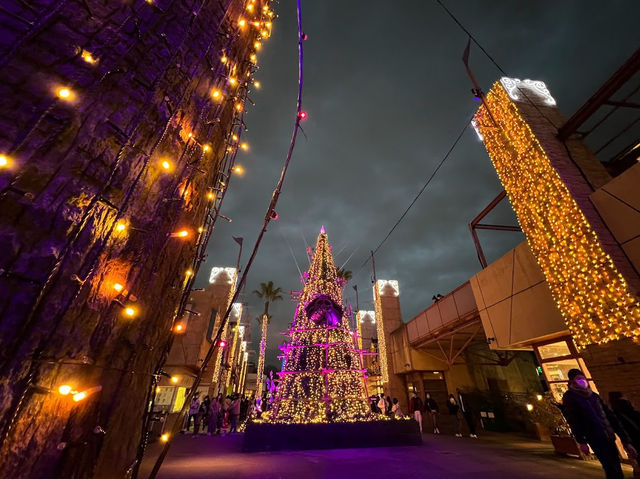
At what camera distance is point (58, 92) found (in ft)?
4.72

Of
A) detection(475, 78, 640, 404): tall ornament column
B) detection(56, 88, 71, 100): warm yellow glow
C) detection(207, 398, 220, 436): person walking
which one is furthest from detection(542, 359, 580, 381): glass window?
detection(207, 398, 220, 436): person walking

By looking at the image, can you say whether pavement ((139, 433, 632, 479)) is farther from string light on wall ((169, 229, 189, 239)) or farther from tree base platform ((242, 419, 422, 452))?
string light on wall ((169, 229, 189, 239))

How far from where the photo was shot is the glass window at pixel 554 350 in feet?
26.6

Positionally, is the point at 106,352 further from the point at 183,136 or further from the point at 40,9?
the point at 40,9

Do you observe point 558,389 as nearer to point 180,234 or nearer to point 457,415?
point 457,415

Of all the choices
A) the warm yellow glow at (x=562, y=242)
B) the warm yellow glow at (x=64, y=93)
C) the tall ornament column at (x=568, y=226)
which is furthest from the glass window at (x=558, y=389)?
the warm yellow glow at (x=64, y=93)

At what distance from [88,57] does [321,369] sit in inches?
308

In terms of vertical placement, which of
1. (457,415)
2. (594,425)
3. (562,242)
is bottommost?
(457,415)

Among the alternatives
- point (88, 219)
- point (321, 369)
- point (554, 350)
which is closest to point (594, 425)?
point (554, 350)

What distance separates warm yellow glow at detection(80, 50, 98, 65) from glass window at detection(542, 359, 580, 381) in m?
11.4

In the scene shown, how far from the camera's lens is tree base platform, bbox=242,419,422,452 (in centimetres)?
700

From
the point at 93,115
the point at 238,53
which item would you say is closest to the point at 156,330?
the point at 93,115

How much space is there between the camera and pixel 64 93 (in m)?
1.45

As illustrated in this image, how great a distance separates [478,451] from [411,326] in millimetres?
8261
